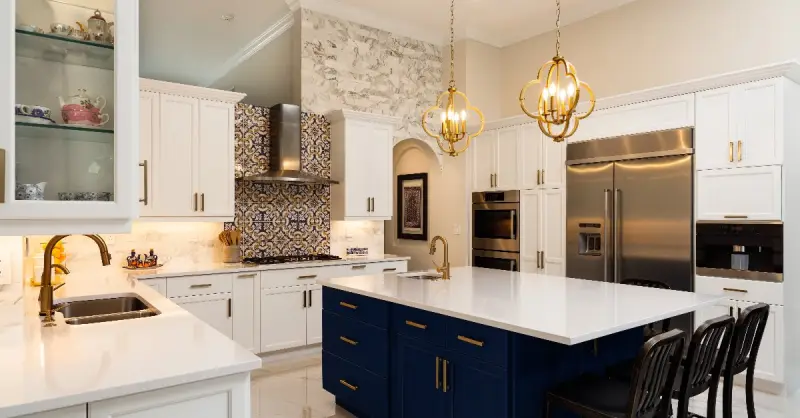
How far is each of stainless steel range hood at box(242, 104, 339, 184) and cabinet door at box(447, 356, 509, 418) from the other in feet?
10.1

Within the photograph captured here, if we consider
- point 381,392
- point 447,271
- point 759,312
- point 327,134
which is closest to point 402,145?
point 327,134

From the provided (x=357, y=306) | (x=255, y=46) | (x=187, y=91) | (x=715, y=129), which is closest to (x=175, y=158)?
(x=187, y=91)

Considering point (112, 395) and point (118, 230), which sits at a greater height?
point (118, 230)

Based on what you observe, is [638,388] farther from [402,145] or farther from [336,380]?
[402,145]

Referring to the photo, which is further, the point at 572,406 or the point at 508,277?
the point at 508,277

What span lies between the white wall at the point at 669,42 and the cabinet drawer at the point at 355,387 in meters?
4.22

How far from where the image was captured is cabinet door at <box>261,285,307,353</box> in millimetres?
4809

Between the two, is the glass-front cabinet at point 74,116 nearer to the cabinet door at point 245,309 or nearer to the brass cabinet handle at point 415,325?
the brass cabinet handle at point 415,325

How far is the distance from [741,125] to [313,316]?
13.7ft

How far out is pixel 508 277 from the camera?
146 inches

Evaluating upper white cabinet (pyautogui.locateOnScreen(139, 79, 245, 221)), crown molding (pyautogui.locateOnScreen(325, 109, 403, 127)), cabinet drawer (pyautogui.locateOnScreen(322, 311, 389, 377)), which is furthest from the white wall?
cabinet drawer (pyautogui.locateOnScreen(322, 311, 389, 377))

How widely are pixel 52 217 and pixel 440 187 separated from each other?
5.54 metres

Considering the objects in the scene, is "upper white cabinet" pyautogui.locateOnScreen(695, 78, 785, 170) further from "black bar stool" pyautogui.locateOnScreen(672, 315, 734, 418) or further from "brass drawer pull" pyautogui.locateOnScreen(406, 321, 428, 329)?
"brass drawer pull" pyautogui.locateOnScreen(406, 321, 428, 329)

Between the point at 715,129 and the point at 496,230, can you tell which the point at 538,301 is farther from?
the point at 496,230
